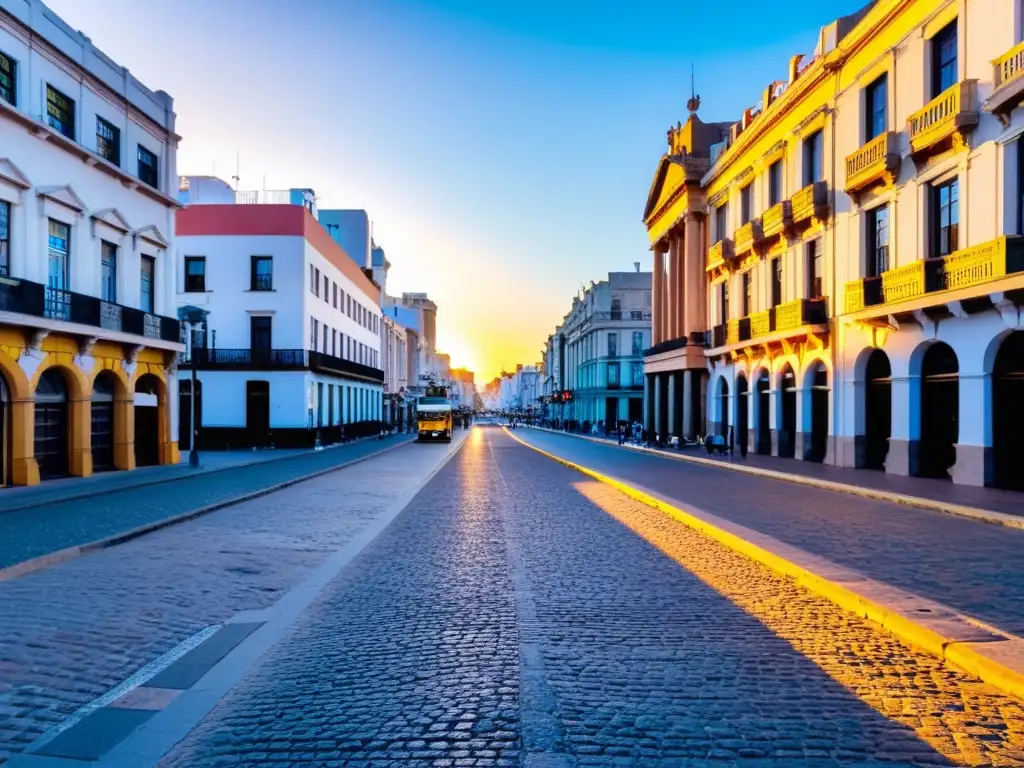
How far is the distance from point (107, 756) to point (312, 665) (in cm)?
162

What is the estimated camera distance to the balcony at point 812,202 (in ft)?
82.5

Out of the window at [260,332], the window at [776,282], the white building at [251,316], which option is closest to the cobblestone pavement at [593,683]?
the window at [776,282]

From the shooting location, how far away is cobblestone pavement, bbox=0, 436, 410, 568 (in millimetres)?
10266

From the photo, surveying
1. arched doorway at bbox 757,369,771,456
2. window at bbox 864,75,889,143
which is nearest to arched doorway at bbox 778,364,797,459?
arched doorway at bbox 757,369,771,456

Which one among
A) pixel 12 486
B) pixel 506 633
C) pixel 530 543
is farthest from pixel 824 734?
pixel 12 486

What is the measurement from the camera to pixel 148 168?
81.8 feet

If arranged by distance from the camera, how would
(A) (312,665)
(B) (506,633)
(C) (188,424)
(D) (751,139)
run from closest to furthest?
(A) (312,665)
(B) (506,633)
(D) (751,139)
(C) (188,424)

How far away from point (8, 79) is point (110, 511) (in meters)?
11.1

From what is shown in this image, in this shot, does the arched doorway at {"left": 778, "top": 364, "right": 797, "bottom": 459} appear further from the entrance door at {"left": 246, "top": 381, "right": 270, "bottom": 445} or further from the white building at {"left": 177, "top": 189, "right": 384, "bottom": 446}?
the entrance door at {"left": 246, "top": 381, "right": 270, "bottom": 445}

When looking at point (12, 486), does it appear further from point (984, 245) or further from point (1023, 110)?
point (1023, 110)

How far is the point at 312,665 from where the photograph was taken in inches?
215

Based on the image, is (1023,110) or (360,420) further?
(360,420)

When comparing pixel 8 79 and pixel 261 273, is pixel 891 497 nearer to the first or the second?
pixel 8 79

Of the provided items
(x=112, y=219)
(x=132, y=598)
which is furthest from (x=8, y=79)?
(x=132, y=598)
